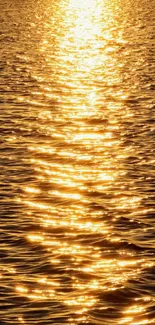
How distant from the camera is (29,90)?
40.5 metres

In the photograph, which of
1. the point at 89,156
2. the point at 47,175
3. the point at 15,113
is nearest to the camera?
the point at 47,175

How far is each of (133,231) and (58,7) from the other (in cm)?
7532

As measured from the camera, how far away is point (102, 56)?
2127 inches

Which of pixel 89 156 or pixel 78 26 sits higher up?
pixel 78 26

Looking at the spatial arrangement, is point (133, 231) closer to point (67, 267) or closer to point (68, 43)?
point (67, 267)

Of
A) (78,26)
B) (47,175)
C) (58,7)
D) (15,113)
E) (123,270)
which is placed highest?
(58,7)

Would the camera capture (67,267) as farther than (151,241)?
No

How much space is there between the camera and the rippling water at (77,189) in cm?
1777

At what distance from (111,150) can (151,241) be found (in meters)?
8.90

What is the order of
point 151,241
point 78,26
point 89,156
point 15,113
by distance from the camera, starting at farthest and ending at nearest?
point 78,26 → point 15,113 → point 89,156 → point 151,241

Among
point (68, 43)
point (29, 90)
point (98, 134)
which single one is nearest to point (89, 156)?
point (98, 134)

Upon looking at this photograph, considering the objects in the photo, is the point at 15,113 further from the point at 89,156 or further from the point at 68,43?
the point at 68,43

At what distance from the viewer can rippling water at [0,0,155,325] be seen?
→ 58.3 ft

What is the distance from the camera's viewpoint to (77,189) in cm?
2486
